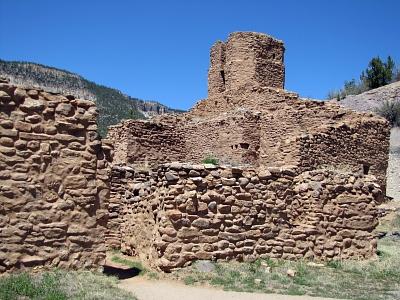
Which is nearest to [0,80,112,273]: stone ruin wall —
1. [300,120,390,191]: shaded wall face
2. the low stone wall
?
the low stone wall

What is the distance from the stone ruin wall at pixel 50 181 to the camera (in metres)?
7.45

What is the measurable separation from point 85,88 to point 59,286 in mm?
61924

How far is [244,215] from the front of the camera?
9789 mm

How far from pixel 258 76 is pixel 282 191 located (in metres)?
11.5

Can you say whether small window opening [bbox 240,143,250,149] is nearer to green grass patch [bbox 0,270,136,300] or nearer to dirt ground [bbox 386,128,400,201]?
dirt ground [bbox 386,128,400,201]

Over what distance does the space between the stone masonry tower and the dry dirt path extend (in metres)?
13.5

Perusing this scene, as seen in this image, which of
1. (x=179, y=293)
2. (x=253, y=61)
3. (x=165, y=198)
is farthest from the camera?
(x=253, y=61)

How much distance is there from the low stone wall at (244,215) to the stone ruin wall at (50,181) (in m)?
1.50

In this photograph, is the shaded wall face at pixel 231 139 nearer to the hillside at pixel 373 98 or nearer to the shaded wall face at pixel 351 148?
the shaded wall face at pixel 351 148

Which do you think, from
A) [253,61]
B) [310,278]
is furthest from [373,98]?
[310,278]

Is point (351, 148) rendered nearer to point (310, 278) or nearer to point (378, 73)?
point (310, 278)

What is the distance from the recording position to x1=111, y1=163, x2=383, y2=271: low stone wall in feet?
30.1

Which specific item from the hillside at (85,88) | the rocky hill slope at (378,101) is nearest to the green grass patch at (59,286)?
the rocky hill slope at (378,101)

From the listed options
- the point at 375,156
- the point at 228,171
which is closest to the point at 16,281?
the point at 228,171
